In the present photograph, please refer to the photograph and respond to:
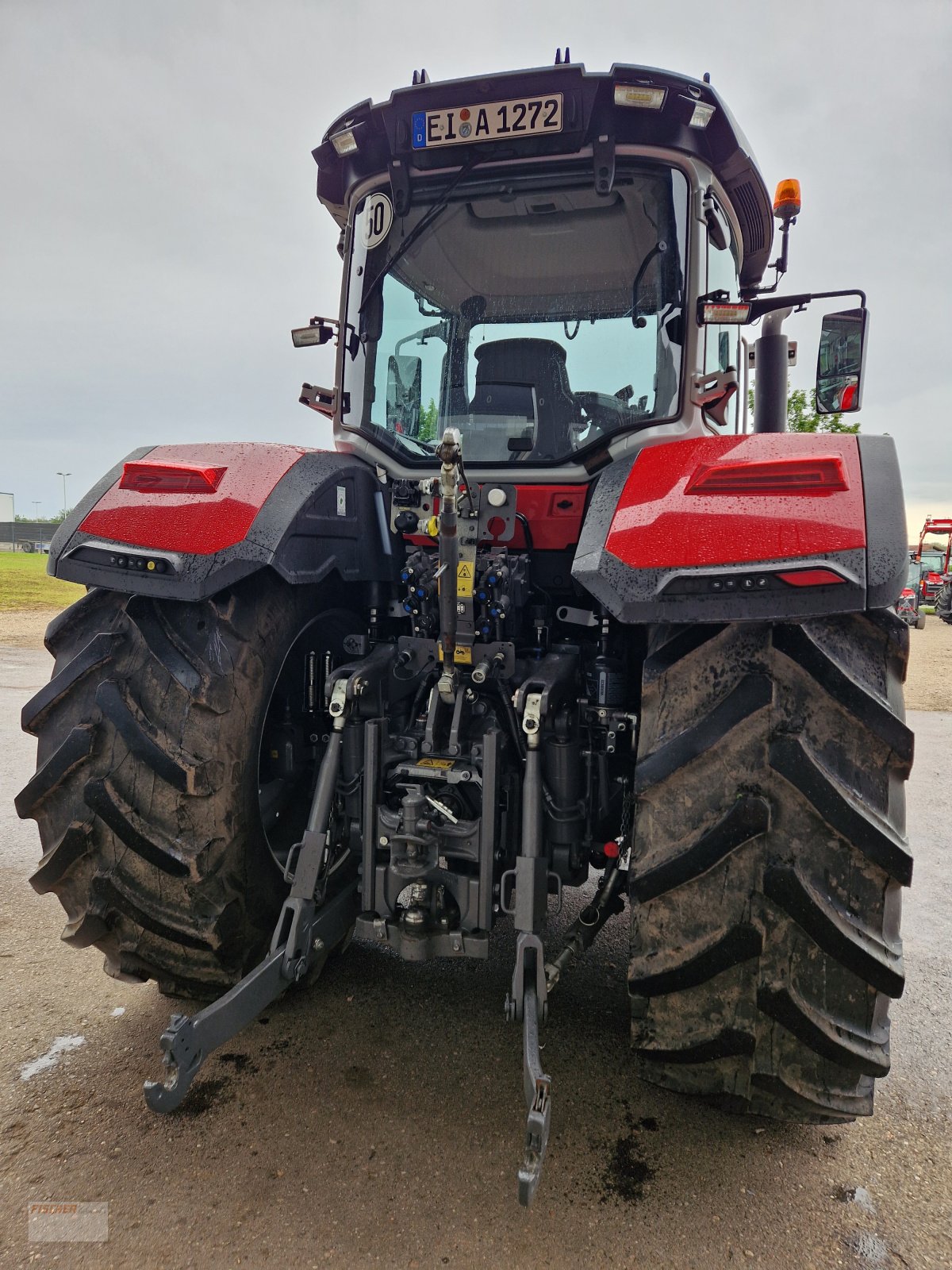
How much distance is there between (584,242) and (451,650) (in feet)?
4.56

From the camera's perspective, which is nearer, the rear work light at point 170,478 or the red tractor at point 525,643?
the red tractor at point 525,643

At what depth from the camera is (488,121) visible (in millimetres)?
2369

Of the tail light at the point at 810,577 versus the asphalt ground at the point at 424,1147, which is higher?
the tail light at the point at 810,577

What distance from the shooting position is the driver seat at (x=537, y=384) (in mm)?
2518

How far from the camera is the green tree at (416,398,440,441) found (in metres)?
2.68

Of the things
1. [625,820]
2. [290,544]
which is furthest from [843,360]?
[290,544]

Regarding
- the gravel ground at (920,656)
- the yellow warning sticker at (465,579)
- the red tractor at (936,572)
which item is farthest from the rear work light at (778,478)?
the red tractor at (936,572)

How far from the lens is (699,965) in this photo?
5.63 ft

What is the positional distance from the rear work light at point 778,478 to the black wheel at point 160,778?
1.16 m

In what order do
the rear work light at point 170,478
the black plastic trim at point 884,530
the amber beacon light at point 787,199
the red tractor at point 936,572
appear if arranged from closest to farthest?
1. the black plastic trim at point 884,530
2. the rear work light at point 170,478
3. the amber beacon light at point 787,199
4. the red tractor at point 936,572

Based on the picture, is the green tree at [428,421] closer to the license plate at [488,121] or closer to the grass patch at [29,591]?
the license plate at [488,121]

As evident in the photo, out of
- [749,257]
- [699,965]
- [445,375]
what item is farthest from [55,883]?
[749,257]

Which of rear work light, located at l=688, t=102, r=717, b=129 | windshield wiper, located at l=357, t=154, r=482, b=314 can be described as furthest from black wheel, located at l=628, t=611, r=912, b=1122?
windshield wiper, located at l=357, t=154, r=482, b=314

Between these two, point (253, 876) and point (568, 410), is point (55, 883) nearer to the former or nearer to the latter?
point (253, 876)
